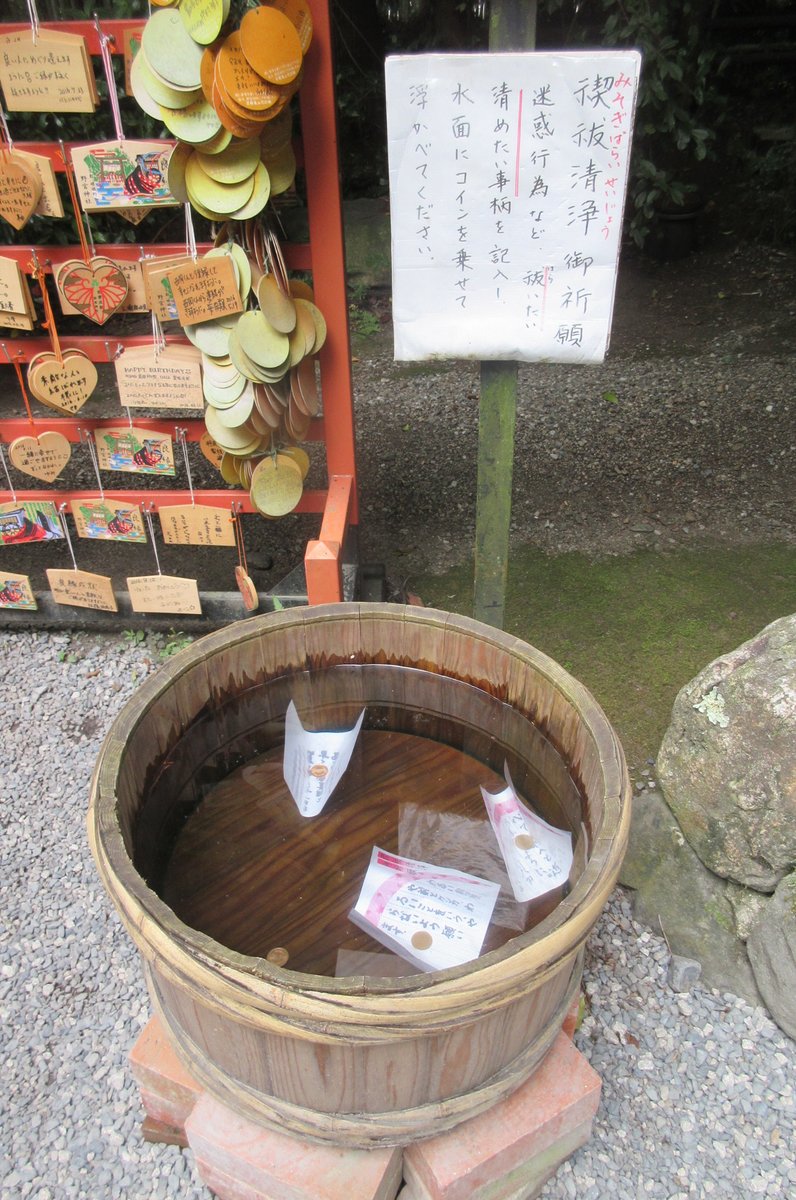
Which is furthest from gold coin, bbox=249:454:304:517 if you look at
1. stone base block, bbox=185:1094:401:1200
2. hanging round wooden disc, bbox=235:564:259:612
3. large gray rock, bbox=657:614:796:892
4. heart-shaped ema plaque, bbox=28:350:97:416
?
stone base block, bbox=185:1094:401:1200

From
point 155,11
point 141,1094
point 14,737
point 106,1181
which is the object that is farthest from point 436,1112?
point 155,11

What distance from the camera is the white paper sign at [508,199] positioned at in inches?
68.6

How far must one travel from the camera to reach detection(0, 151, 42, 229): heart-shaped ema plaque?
2.35 meters

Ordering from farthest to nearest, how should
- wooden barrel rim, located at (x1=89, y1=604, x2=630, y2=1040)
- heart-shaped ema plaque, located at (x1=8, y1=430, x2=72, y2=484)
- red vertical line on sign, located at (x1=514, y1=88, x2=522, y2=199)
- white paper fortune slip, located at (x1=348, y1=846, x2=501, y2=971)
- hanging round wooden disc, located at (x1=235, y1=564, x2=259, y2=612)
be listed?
1. hanging round wooden disc, located at (x1=235, y1=564, x2=259, y2=612)
2. heart-shaped ema plaque, located at (x1=8, y1=430, x2=72, y2=484)
3. red vertical line on sign, located at (x1=514, y1=88, x2=522, y2=199)
4. white paper fortune slip, located at (x1=348, y1=846, x2=501, y2=971)
5. wooden barrel rim, located at (x1=89, y1=604, x2=630, y2=1040)

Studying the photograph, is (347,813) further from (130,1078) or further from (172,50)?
(172,50)

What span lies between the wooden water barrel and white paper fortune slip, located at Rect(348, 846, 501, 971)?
118 millimetres

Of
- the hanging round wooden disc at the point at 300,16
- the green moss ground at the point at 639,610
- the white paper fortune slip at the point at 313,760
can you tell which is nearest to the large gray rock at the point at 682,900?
the green moss ground at the point at 639,610

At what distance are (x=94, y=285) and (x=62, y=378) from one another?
0.33 m

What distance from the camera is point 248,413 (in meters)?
2.44

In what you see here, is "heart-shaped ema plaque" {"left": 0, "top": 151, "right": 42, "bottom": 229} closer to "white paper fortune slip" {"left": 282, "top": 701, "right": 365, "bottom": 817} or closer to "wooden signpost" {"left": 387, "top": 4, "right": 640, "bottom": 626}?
"wooden signpost" {"left": 387, "top": 4, "right": 640, "bottom": 626}

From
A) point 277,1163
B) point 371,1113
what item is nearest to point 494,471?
point 371,1113

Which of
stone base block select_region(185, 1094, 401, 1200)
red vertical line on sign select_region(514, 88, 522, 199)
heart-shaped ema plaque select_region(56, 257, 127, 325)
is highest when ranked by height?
red vertical line on sign select_region(514, 88, 522, 199)

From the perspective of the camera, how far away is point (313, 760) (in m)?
1.93

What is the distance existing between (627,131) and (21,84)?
1627mm
